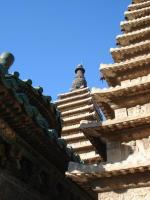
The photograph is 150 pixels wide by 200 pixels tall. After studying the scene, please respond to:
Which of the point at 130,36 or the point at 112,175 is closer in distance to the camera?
the point at 112,175

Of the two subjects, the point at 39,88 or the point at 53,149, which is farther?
the point at 39,88

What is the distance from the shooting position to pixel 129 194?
10539mm

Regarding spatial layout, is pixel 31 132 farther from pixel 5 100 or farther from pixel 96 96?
pixel 96 96

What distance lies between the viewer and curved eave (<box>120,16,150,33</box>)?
685 inches

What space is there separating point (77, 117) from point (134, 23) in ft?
31.0

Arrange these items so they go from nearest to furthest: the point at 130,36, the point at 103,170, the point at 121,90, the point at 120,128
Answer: the point at 103,170, the point at 120,128, the point at 121,90, the point at 130,36

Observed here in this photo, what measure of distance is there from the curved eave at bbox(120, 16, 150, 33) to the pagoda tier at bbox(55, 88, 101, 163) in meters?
7.70

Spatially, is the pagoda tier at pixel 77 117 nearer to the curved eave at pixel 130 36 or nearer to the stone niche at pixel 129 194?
the curved eave at pixel 130 36

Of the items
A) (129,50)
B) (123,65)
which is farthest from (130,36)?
(123,65)

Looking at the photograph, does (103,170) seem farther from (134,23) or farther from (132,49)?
(134,23)

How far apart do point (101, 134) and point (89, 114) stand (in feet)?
41.4

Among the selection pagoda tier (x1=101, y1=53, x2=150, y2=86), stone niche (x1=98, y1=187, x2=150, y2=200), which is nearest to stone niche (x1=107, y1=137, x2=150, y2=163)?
stone niche (x1=98, y1=187, x2=150, y2=200)

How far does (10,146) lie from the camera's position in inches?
396

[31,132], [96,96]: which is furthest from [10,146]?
[96,96]
